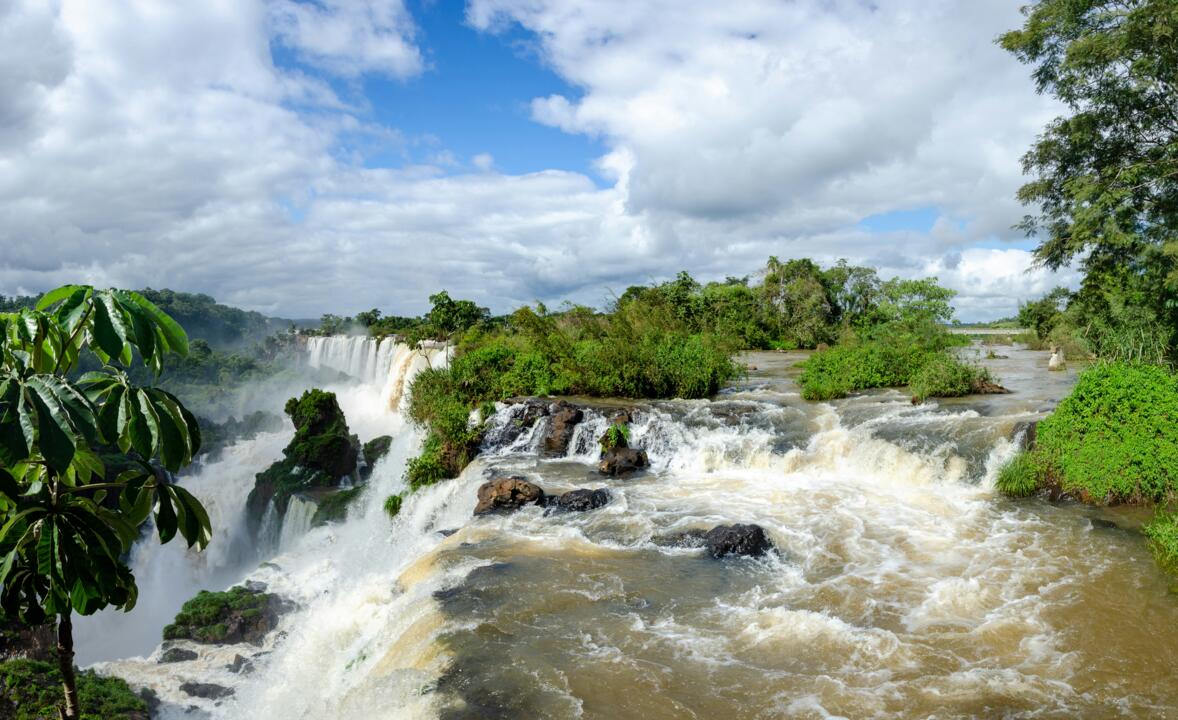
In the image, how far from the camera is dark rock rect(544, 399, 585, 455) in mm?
15633

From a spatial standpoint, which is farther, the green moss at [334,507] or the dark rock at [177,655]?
the green moss at [334,507]

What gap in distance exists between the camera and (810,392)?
1734 cm

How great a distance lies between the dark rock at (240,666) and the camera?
10049 mm

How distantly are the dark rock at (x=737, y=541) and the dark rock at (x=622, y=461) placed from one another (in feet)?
14.2

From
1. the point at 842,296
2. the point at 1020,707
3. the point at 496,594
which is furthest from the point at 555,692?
the point at 842,296

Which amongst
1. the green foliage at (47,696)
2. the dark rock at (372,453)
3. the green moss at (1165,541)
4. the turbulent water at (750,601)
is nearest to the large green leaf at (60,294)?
the turbulent water at (750,601)

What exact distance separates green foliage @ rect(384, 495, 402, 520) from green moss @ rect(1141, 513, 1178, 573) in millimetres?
13318

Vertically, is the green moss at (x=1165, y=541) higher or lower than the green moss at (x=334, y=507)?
higher

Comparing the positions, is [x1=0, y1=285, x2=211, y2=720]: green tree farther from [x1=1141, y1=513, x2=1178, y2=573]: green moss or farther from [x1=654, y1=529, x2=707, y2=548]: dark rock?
[x1=1141, y1=513, x2=1178, y2=573]: green moss

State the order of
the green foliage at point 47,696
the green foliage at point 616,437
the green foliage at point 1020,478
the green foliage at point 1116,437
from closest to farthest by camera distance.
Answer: the green foliage at point 47,696, the green foliage at point 1116,437, the green foliage at point 1020,478, the green foliage at point 616,437

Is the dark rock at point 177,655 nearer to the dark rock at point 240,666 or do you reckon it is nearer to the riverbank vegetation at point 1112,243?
the dark rock at point 240,666

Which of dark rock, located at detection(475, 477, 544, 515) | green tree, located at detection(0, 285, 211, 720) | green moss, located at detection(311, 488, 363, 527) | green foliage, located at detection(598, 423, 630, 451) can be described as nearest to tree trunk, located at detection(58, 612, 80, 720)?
green tree, located at detection(0, 285, 211, 720)

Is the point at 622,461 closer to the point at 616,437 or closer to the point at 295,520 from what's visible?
→ the point at 616,437

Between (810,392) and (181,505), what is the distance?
16.3m
